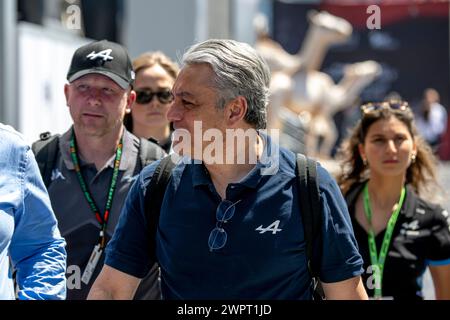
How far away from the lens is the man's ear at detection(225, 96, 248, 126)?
295 centimetres

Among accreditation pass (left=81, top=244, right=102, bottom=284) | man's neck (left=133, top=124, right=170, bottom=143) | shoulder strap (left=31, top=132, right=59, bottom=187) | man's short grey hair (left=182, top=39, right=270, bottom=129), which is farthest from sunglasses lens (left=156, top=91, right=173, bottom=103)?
man's short grey hair (left=182, top=39, right=270, bottom=129)

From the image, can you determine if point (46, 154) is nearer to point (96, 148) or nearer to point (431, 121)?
point (96, 148)

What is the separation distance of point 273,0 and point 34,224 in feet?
68.5

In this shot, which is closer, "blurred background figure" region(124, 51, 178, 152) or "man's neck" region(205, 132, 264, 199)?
"man's neck" region(205, 132, 264, 199)

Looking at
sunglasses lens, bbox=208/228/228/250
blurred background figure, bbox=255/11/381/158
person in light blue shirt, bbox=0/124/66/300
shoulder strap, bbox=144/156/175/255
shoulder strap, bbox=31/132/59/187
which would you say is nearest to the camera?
person in light blue shirt, bbox=0/124/66/300

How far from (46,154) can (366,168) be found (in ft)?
6.16

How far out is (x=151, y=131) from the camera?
195 inches

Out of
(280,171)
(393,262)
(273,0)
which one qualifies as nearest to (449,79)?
(273,0)

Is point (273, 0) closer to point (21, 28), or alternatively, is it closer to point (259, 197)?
point (21, 28)

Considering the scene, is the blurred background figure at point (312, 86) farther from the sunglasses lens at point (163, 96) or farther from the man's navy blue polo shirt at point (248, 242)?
the man's navy blue polo shirt at point (248, 242)

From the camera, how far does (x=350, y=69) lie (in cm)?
2258

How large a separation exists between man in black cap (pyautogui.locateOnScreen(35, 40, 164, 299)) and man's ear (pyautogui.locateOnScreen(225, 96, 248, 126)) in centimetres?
96

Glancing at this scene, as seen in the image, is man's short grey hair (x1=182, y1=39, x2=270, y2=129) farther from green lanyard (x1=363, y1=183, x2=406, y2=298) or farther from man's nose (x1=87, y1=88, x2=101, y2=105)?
green lanyard (x1=363, y1=183, x2=406, y2=298)

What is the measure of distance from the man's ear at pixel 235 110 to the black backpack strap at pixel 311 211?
0.26 m
